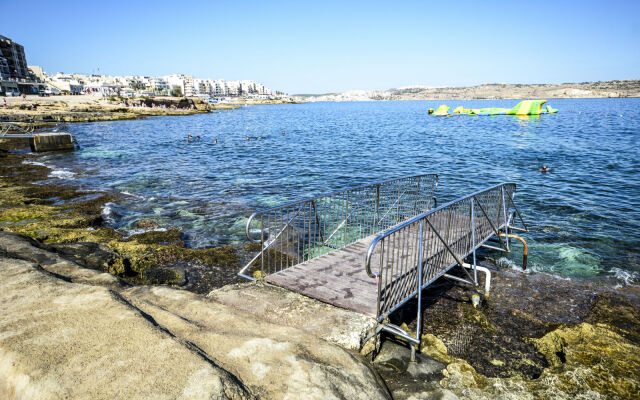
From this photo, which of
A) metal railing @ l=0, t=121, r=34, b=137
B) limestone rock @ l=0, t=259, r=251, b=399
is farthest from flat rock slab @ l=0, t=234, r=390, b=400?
metal railing @ l=0, t=121, r=34, b=137

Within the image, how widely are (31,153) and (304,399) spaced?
37.2 meters

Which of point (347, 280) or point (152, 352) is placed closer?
point (152, 352)

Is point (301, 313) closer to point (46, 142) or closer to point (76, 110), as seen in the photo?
point (46, 142)

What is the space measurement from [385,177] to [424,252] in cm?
1665

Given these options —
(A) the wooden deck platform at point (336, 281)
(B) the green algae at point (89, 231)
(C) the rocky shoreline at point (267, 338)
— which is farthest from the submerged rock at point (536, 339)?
(B) the green algae at point (89, 231)

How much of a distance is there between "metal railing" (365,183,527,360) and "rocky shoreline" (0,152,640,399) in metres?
0.74

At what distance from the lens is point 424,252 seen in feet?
25.0

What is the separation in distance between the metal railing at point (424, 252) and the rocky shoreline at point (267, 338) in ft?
2.44

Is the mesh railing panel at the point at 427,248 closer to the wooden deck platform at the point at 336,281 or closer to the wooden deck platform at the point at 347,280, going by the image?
the wooden deck platform at the point at 347,280

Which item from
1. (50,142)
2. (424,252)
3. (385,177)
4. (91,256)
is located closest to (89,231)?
(91,256)

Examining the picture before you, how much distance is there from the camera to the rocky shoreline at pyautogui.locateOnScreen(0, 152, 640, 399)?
3.65 metres

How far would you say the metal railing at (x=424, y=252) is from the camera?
19.4ft

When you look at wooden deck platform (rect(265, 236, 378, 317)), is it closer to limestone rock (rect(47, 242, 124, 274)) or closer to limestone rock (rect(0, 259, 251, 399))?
limestone rock (rect(0, 259, 251, 399))

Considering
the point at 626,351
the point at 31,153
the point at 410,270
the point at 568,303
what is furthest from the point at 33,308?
the point at 31,153
